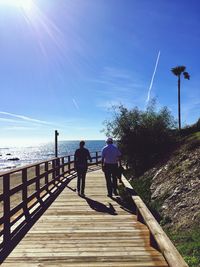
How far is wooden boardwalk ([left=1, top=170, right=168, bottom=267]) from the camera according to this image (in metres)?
5.29

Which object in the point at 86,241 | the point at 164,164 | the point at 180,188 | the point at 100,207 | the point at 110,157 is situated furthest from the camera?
the point at 164,164

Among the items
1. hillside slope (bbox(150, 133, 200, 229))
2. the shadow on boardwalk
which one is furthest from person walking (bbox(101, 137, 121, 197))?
hillside slope (bbox(150, 133, 200, 229))

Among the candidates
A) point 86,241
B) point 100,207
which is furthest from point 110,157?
point 86,241

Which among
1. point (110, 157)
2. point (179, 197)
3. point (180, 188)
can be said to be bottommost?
point (179, 197)

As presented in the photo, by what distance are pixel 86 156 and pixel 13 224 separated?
5.42m

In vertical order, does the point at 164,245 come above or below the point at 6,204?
below

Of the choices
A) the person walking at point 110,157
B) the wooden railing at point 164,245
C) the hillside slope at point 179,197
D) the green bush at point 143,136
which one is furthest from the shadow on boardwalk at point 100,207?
the green bush at point 143,136

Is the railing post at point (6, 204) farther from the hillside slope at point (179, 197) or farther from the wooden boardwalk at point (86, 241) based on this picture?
the hillside slope at point (179, 197)

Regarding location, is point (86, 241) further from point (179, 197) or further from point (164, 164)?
point (164, 164)

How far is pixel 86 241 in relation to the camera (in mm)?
6410

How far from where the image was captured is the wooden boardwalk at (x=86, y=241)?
17.3ft

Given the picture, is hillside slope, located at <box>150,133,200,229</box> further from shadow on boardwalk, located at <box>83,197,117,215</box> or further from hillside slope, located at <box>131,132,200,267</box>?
shadow on boardwalk, located at <box>83,197,117,215</box>

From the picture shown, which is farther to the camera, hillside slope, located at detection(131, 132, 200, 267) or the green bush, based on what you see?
the green bush

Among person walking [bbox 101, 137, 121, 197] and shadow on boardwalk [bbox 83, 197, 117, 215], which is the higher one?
person walking [bbox 101, 137, 121, 197]
